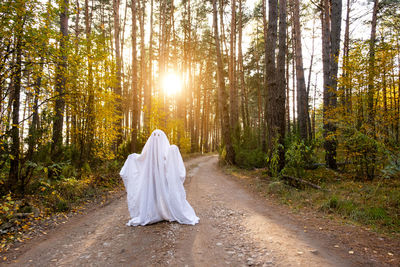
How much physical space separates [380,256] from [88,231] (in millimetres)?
5081

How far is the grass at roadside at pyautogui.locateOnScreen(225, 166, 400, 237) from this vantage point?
4617mm

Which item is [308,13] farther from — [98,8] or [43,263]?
[43,263]

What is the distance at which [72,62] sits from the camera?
20.4 ft

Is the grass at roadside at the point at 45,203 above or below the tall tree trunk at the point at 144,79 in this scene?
below

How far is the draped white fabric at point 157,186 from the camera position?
16.0 ft

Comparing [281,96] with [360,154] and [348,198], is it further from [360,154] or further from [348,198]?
[348,198]

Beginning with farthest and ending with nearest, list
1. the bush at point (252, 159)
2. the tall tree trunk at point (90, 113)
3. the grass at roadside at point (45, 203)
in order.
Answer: the bush at point (252, 159) → the tall tree trunk at point (90, 113) → the grass at roadside at point (45, 203)

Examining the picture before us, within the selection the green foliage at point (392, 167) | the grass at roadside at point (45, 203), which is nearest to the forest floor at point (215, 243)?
the grass at roadside at point (45, 203)

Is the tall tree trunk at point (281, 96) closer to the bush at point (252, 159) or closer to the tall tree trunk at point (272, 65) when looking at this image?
the tall tree trunk at point (272, 65)

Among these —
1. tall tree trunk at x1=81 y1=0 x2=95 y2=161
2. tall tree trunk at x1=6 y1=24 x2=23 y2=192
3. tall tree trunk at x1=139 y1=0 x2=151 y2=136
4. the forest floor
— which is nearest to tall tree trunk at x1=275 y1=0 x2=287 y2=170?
the forest floor

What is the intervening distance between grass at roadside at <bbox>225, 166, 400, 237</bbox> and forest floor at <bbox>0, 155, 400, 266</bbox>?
1.45ft

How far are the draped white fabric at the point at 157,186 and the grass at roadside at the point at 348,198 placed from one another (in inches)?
125

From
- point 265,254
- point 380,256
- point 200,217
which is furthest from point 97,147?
point 380,256

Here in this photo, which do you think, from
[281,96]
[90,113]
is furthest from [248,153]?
[90,113]
